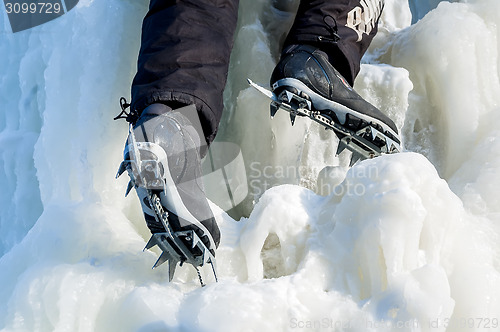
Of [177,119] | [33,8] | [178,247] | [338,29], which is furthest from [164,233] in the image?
[33,8]

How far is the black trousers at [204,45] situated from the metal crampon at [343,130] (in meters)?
0.13

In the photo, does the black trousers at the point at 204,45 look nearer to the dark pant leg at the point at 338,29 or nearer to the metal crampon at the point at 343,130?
the dark pant leg at the point at 338,29

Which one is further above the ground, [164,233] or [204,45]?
[204,45]

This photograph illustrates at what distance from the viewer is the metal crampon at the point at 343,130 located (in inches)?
50.1

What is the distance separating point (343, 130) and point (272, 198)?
0.28 meters

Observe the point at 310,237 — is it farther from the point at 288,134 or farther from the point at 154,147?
the point at 288,134

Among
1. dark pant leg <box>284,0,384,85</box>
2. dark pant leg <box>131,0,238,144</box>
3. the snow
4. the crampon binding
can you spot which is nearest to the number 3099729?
the snow

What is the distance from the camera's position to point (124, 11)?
5.13 feet

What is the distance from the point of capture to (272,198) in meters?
1.17

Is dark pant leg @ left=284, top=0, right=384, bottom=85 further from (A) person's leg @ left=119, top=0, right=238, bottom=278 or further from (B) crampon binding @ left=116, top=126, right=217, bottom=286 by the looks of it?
(B) crampon binding @ left=116, top=126, right=217, bottom=286

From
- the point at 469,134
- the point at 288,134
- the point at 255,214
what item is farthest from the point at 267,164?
the point at 469,134

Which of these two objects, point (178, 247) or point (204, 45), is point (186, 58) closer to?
point (204, 45)

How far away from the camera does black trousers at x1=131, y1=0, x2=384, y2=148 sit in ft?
3.59

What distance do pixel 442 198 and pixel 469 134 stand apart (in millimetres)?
568
